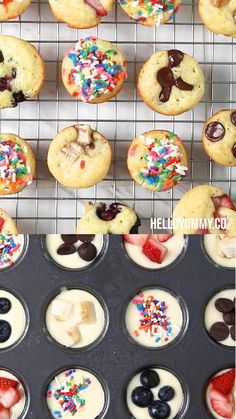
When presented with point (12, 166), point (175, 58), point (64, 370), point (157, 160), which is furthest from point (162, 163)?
point (64, 370)

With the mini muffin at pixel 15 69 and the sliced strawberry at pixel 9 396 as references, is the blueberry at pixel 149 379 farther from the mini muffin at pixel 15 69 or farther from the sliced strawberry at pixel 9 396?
the mini muffin at pixel 15 69

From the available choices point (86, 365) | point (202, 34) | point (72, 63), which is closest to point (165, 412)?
point (86, 365)

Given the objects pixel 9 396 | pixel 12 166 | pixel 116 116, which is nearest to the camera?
pixel 9 396

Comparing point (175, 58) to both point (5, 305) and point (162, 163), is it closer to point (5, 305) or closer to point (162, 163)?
point (162, 163)

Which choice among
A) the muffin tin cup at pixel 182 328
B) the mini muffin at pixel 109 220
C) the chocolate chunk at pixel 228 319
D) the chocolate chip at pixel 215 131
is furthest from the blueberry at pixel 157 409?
the chocolate chip at pixel 215 131

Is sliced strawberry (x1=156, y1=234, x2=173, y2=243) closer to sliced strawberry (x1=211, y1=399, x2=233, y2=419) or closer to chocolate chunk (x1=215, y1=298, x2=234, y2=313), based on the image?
chocolate chunk (x1=215, y1=298, x2=234, y2=313)

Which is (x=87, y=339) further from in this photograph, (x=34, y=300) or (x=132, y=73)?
(x=132, y=73)
